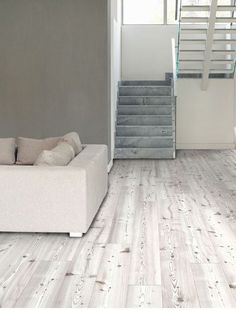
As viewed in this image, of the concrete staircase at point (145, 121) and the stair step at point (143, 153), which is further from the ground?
the concrete staircase at point (145, 121)

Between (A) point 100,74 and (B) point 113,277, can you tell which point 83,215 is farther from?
(A) point 100,74

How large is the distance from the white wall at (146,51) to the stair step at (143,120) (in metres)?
2.01

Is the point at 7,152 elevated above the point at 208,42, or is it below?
below

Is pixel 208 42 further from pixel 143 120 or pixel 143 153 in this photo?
pixel 143 153

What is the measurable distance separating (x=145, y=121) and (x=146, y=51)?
2.41 meters

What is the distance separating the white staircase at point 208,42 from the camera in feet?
28.1

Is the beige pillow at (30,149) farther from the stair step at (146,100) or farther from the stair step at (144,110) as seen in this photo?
the stair step at (146,100)

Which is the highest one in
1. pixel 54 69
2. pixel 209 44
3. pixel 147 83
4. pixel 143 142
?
pixel 209 44

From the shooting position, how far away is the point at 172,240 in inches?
169

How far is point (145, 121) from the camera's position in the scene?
9.46 metres

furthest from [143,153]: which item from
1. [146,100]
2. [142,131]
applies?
[146,100]

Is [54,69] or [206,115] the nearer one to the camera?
[54,69]

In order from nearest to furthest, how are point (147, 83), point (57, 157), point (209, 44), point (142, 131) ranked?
point (57, 157)
point (209, 44)
point (142, 131)
point (147, 83)

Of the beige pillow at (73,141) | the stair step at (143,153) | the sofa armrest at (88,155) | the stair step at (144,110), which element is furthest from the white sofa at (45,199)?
the stair step at (144,110)
